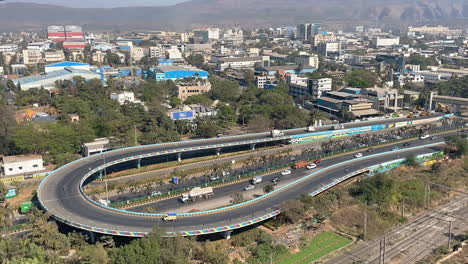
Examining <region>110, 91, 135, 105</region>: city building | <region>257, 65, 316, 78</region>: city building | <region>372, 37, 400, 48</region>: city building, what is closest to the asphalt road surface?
<region>110, 91, 135, 105</region>: city building

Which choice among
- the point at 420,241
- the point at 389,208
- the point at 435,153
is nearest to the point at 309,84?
the point at 435,153

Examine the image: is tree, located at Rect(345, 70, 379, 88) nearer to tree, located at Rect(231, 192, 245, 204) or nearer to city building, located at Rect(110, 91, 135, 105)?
city building, located at Rect(110, 91, 135, 105)

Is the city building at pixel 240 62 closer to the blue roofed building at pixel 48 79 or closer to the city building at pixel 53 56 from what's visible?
the blue roofed building at pixel 48 79

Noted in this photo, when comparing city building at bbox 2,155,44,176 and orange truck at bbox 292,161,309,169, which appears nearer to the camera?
city building at bbox 2,155,44,176

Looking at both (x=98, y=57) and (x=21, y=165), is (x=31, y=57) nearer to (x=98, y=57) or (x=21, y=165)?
(x=98, y=57)

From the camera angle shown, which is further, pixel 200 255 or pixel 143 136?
pixel 143 136

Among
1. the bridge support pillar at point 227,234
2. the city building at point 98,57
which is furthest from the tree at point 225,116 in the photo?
the city building at point 98,57

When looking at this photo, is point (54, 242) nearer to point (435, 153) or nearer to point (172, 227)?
point (172, 227)
